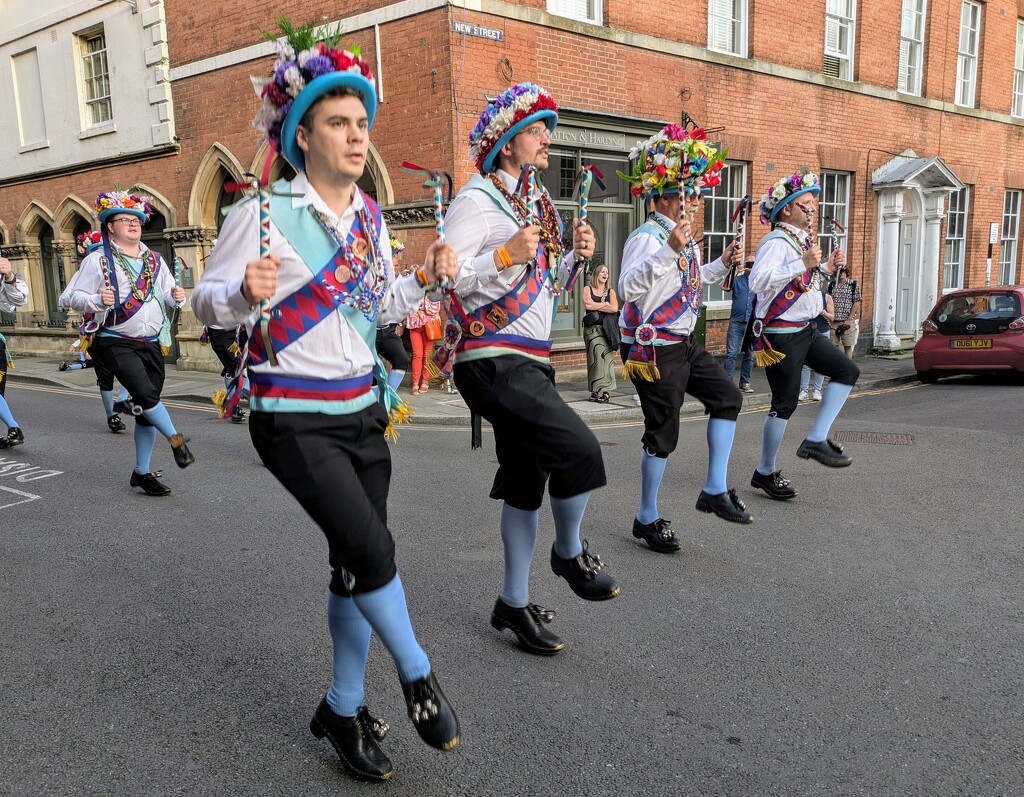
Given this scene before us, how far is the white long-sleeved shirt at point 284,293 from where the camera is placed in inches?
91.7

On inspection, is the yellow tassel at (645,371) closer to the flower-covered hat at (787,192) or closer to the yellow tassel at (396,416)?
the flower-covered hat at (787,192)

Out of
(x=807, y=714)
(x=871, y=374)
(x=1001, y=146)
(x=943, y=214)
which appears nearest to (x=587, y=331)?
(x=871, y=374)

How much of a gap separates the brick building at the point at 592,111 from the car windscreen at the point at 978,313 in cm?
351

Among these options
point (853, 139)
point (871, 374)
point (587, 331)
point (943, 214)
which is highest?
point (853, 139)

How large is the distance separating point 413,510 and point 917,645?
314cm

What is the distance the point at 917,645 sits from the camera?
3334 millimetres

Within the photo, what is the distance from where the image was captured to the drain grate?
756cm

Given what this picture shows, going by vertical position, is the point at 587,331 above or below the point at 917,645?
above

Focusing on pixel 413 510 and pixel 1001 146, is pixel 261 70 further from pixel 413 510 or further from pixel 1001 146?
pixel 1001 146

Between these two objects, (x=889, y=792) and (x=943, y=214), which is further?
(x=943, y=214)

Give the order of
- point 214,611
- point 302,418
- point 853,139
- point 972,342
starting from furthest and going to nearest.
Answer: point 853,139, point 972,342, point 214,611, point 302,418

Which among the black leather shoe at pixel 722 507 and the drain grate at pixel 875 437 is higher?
the black leather shoe at pixel 722 507

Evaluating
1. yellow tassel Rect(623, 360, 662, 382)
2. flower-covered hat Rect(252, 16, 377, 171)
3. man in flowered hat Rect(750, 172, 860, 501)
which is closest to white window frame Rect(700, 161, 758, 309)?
man in flowered hat Rect(750, 172, 860, 501)

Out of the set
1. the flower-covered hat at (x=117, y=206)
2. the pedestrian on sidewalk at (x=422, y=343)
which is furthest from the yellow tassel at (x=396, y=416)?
the pedestrian on sidewalk at (x=422, y=343)
